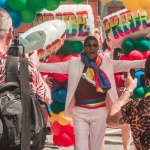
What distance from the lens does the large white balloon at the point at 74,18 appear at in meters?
5.62

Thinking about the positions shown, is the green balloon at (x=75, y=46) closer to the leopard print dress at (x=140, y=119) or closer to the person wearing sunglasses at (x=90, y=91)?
the person wearing sunglasses at (x=90, y=91)

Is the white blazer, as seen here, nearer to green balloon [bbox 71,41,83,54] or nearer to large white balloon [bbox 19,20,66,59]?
large white balloon [bbox 19,20,66,59]

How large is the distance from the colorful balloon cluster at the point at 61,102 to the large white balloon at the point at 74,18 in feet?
0.56

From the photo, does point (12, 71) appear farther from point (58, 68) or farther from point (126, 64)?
point (126, 64)

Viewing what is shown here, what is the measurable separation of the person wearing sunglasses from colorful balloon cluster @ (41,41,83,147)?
563 mm

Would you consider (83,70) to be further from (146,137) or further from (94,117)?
(146,137)

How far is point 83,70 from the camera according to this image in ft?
16.3

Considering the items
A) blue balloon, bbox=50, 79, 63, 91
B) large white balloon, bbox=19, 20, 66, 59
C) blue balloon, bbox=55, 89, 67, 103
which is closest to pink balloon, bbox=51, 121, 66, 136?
blue balloon, bbox=55, 89, 67, 103

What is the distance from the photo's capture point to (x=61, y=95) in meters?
5.56

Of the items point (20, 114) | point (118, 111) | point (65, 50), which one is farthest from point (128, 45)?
point (20, 114)

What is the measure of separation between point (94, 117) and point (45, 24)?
1.30 metres

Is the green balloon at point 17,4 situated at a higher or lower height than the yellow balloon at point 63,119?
higher

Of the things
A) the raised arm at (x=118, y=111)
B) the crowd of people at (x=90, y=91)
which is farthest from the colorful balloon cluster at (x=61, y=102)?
the raised arm at (x=118, y=111)

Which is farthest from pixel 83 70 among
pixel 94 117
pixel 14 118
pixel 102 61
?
pixel 14 118
